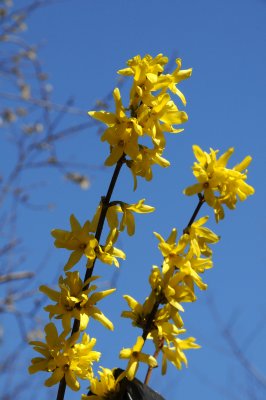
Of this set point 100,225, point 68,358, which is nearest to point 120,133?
point 100,225

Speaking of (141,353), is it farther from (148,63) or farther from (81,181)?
(81,181)

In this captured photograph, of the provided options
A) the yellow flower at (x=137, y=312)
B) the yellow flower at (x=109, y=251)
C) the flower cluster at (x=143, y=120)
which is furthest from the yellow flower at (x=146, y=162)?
the yellow flower at (x=137, y=312)

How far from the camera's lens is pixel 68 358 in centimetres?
119

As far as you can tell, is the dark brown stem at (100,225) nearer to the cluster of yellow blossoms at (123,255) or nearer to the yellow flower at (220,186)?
the cluster of yellow blossoms at (123,255)

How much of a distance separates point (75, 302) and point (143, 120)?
33 cm

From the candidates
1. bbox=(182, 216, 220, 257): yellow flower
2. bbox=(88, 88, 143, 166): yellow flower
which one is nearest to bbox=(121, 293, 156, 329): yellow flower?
bbox=(182, 216, 220, 257): yellow flower

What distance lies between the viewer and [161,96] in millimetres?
1219

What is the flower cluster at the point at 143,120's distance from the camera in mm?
1201

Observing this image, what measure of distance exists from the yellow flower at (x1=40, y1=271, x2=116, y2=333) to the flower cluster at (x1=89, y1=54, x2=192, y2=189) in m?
0.20

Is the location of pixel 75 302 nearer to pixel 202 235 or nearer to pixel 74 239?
pixel 74 239

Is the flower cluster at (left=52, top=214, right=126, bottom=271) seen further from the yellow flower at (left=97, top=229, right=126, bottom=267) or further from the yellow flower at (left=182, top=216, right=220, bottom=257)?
the yellow flower at (left=182, top=216, right=220, bottom=257)

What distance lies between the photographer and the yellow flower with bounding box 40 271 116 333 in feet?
3.94

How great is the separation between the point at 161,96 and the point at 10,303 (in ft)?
9.72

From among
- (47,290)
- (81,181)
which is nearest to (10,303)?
(81,181)
